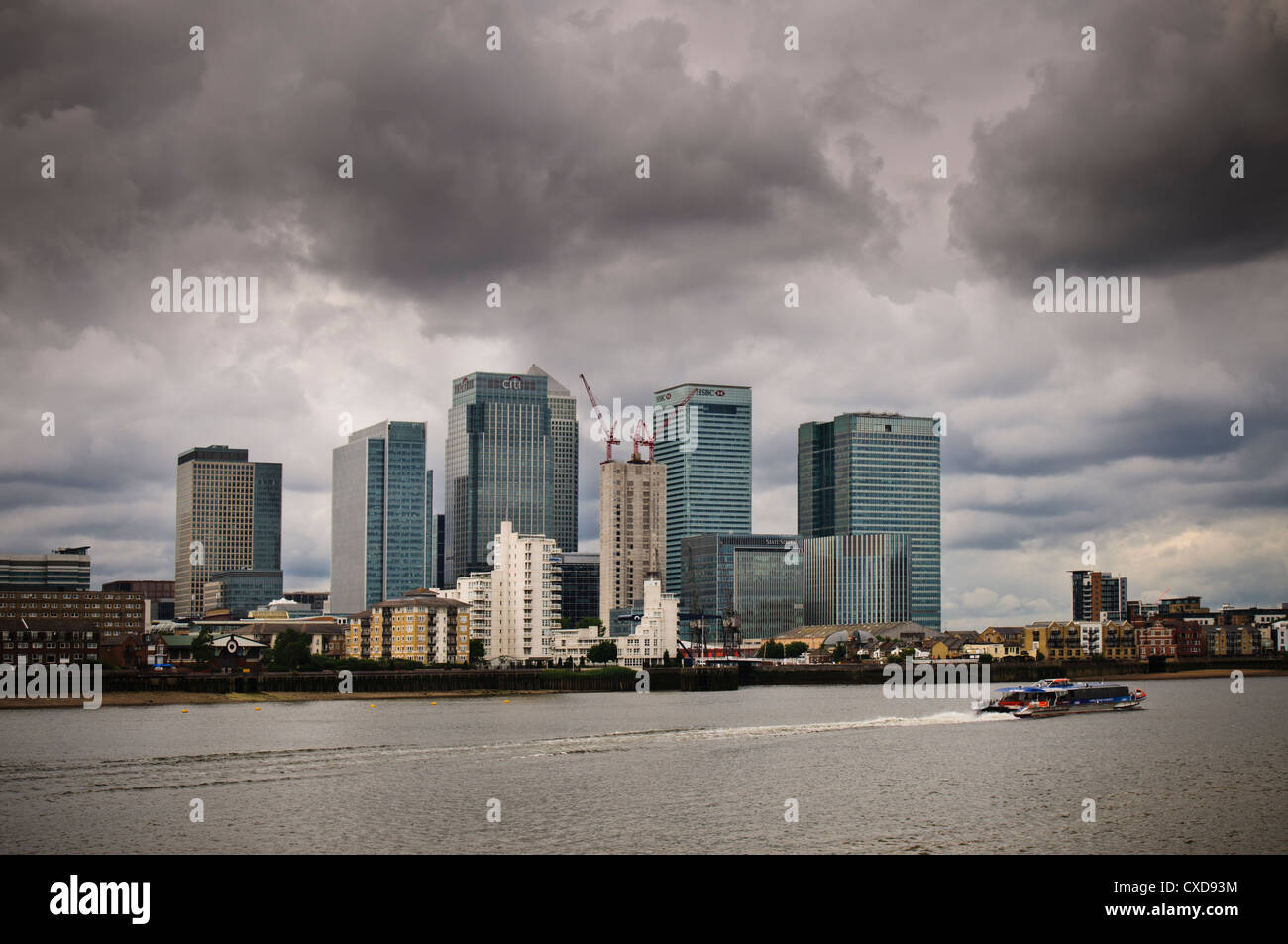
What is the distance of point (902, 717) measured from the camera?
123 m

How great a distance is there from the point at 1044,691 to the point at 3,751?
311 ft

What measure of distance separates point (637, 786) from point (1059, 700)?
76.8 meters

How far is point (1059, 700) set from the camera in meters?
132
